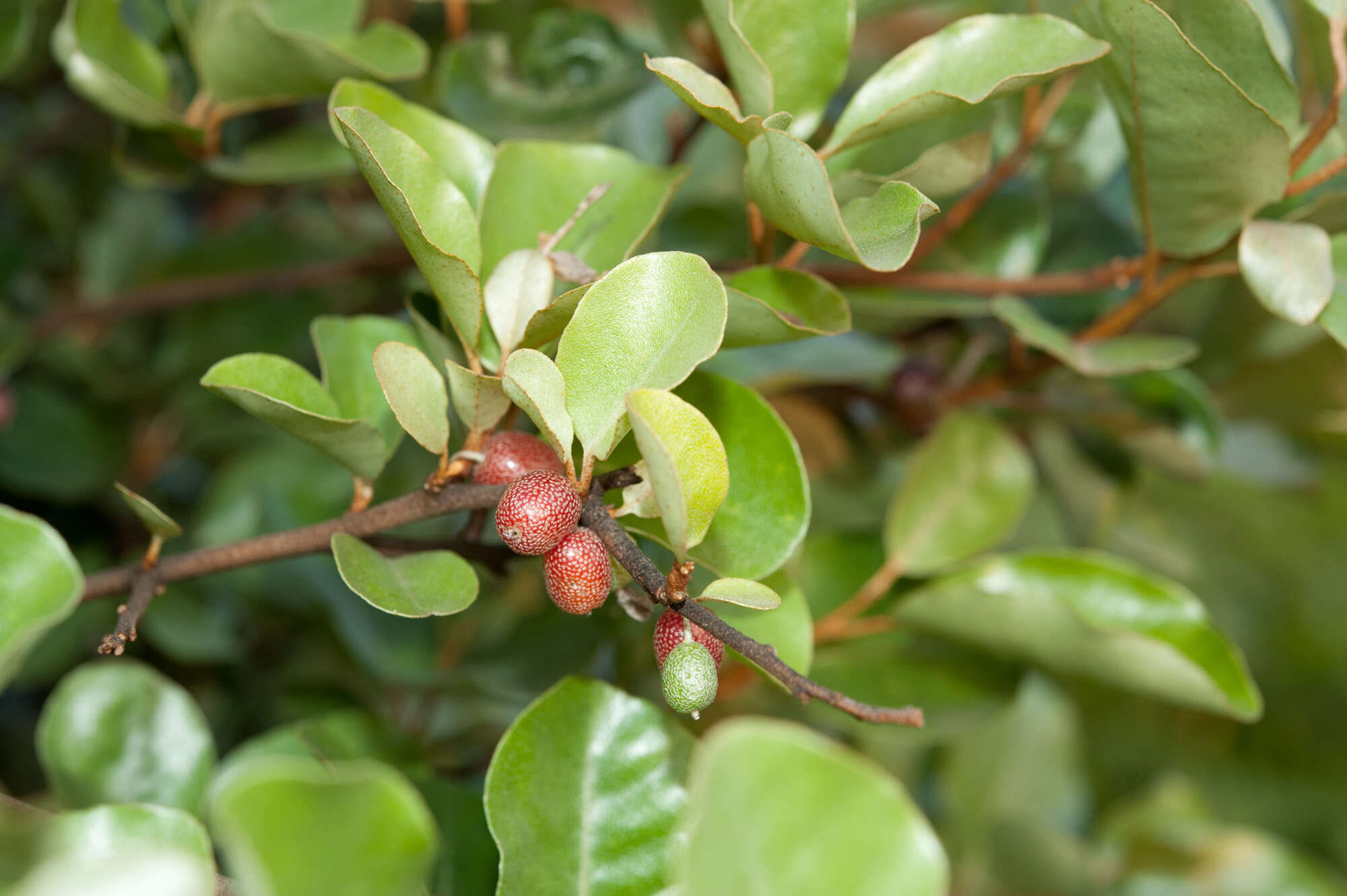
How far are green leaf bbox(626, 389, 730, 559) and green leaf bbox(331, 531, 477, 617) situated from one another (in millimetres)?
108

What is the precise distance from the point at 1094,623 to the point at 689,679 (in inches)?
15.0

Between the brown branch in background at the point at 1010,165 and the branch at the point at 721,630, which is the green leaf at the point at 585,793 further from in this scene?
the brown branch in background at the point at 1010,165

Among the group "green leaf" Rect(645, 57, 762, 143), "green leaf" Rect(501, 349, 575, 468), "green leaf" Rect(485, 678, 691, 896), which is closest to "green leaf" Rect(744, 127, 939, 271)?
"green leaf" Rect(645, 57, 762, 143)

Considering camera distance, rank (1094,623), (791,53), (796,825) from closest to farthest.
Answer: (796,825), (791,53), (1094,623)

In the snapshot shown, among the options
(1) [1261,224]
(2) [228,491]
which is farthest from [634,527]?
(2) [228,491]

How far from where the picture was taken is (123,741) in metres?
0.55

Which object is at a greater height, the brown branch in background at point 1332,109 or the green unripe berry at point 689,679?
the brown branch in background at point 1332,109

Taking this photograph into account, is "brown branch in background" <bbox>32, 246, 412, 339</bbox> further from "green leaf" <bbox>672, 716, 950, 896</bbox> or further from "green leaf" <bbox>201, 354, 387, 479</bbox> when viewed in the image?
"green leaf" <bbox>672, 716, 950, 896</bbox>

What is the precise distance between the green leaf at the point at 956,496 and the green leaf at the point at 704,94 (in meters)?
0.39

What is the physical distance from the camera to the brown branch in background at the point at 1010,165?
0.69 meters

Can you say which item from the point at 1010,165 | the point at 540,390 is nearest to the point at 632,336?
the point at 540,390

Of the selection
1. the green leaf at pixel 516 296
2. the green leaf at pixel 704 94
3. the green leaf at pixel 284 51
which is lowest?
the green leaf at pixel 516 296

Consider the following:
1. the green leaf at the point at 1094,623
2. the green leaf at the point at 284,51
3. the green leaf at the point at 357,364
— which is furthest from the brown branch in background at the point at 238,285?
the green leaf at the point at 1094,623

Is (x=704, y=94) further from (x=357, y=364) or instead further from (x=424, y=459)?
(x=424, y=459)
